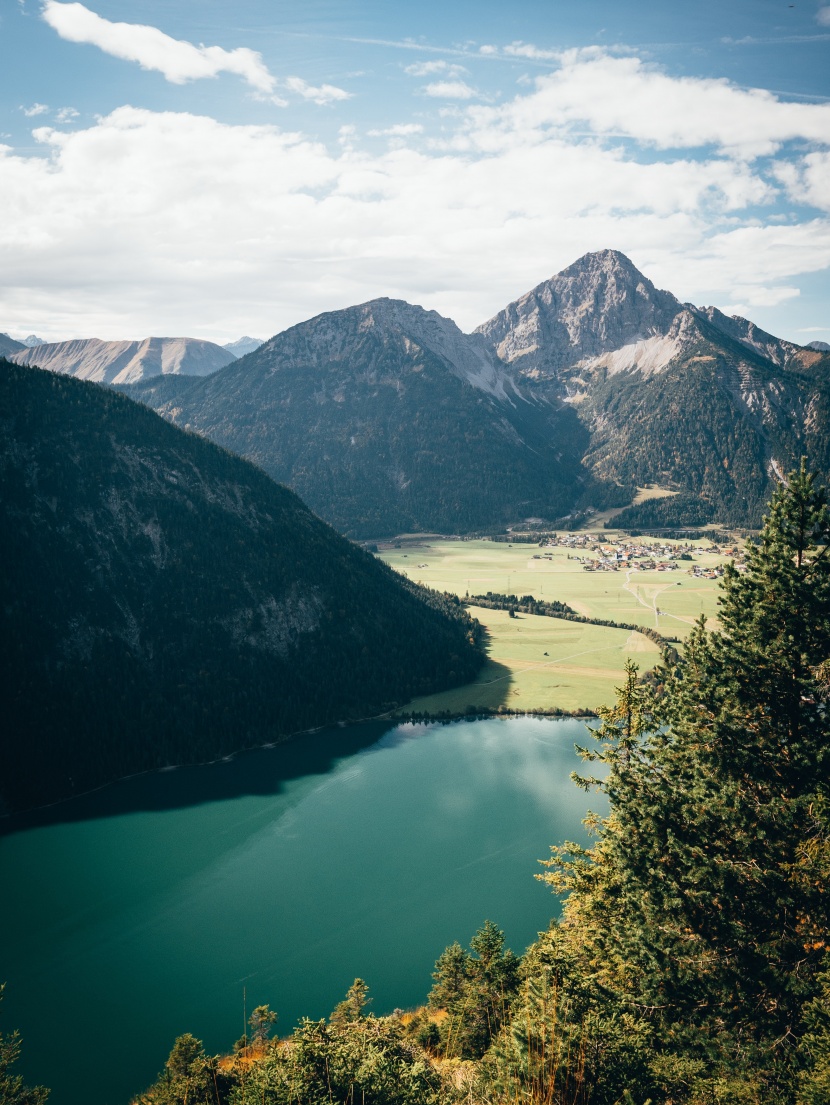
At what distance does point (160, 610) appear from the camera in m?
137

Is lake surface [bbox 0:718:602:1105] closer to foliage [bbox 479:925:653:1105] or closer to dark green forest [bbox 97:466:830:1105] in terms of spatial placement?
dark green forest [bbox 97:466:830:1105]

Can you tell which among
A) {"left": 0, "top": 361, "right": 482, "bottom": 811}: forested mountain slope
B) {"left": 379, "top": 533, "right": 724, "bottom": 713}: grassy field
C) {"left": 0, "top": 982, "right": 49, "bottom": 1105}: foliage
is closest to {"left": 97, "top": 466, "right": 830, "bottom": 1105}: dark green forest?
{"left": 0, "top": 982, "right": 49, "bottom": 1105}: foliage

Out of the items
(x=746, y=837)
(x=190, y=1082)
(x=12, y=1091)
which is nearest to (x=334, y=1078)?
(x=746, y=837)

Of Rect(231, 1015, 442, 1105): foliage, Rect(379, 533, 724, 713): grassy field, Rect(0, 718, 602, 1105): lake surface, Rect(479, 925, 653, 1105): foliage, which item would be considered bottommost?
Rect(0, 718, 602, 1105): lake surface

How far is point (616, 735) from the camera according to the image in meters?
37.2

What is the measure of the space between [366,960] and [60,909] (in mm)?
36070

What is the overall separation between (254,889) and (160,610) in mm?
71844

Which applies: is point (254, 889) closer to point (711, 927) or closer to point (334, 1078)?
point (334, 1078)

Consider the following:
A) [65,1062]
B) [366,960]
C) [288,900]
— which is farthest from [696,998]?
[288,900]

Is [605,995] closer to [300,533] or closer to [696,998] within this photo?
[696,998]

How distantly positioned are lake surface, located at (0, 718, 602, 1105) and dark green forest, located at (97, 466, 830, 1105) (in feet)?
108

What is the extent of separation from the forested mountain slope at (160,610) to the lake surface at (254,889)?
11318 millimetres

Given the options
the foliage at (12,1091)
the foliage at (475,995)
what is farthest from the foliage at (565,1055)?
the foliage at (12,1091)

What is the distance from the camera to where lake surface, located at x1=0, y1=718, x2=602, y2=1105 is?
5991 centimetres
